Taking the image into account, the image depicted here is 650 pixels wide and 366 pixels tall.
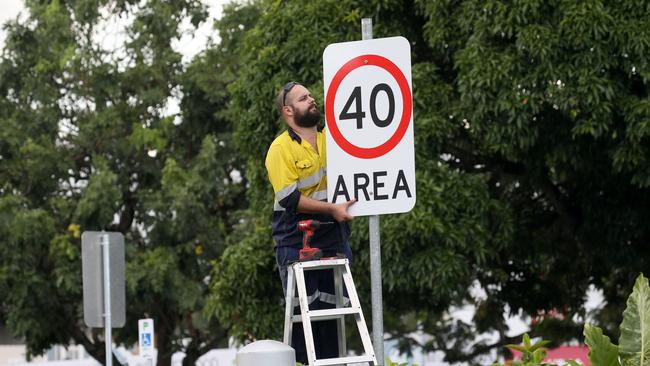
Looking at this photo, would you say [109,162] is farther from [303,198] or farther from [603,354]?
[603,354]

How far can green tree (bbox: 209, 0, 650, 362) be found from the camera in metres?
14.7

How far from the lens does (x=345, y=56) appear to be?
5.88 metres

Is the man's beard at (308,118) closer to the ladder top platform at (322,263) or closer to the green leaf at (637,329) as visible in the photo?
the ladder top platform at (322,263)

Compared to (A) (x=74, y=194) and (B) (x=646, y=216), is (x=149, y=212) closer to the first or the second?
(A) (x=74, y=194)

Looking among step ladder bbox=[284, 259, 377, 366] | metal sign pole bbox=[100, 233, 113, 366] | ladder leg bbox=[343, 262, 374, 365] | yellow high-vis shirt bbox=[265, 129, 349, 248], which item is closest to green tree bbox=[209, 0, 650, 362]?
metal sign pole bbox=[100, 233, 113, 366]

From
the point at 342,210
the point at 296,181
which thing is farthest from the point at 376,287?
the point at 296,181

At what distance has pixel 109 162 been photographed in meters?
27.2

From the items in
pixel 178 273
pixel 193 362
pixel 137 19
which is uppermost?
pixel 137 19

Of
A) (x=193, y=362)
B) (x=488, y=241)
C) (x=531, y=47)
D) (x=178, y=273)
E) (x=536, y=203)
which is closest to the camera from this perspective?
(x=531, y=47)

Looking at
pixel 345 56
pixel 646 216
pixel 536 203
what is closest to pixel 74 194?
pixel 536 203

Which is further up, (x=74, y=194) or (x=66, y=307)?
(x=74, y=194)

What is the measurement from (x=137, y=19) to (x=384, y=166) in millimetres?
21654

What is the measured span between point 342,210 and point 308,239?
0.77 meters

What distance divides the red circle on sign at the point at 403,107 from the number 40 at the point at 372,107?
45mm
